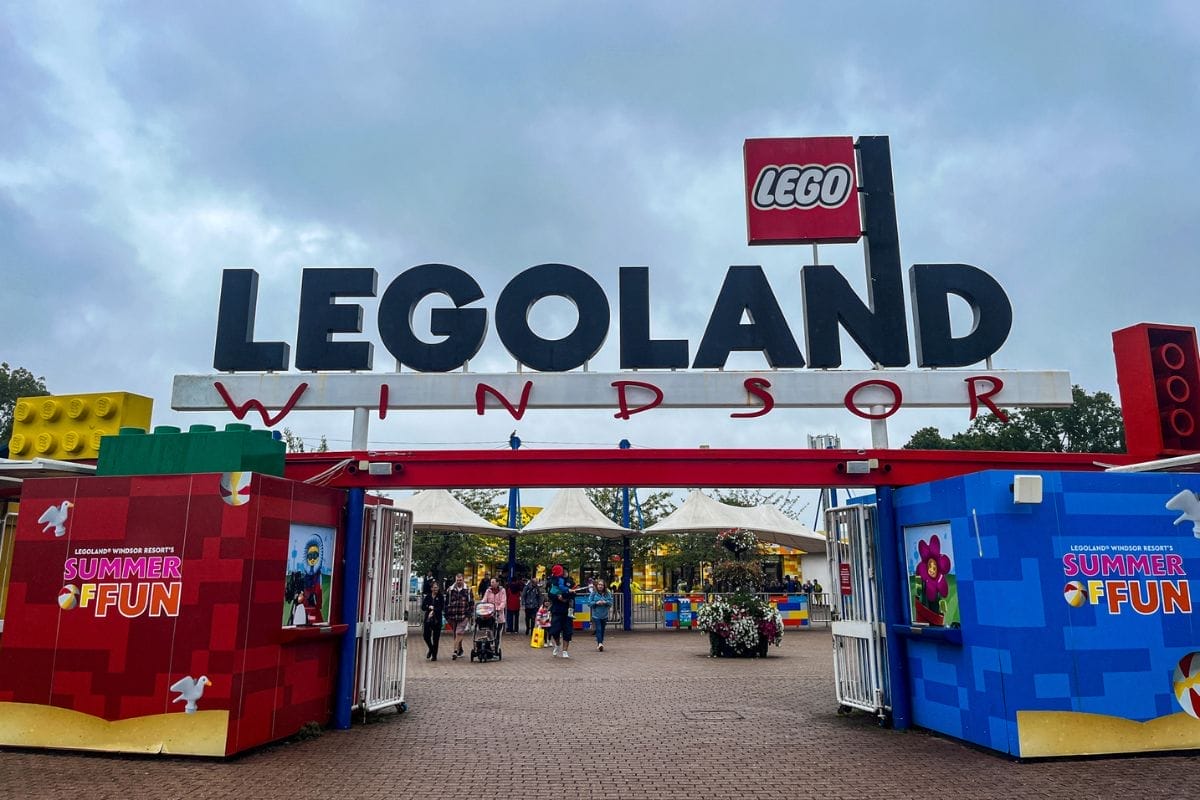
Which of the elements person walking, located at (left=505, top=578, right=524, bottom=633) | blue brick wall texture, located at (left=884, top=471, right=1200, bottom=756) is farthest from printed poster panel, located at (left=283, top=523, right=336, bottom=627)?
person walking, located at (left=505, top=578, right=524, bottom=633)

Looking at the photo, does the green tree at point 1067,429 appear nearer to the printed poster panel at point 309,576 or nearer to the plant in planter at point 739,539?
the plant in planter at point 739,539

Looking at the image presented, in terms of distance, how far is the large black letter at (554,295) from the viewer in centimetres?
1233

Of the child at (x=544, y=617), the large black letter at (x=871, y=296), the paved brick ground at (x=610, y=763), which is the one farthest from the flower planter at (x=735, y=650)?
the large black letter at (x=871, y=296)

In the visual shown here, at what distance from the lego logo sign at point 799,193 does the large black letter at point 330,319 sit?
621 centimetres

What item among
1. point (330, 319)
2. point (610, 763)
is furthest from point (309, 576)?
point (330, 319)

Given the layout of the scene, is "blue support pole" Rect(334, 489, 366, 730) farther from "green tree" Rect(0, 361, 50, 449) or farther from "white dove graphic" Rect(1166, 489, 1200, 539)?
"green tree" Rect(0, 361, 50, 449)

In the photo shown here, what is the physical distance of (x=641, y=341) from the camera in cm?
1245

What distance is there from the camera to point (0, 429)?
4512 cm

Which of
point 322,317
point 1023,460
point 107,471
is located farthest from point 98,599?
point 1023,460

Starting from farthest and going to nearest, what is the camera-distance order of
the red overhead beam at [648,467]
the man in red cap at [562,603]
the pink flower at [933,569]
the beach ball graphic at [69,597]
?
the man in red cap at [562,603] → the red overhead beam at [648,467] → the pink flower at [933,569] → the beach ball graphic at [69,597]

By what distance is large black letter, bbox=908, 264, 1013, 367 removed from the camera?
1226 centimetres

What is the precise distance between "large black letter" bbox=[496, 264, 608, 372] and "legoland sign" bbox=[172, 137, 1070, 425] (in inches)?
0.7

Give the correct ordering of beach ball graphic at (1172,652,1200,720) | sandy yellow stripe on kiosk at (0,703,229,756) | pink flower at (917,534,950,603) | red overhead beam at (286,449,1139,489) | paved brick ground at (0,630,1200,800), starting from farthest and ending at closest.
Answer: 1. red overhead beam at (286,449,1139,489)
2. pink flower at (917,534,950,603)
3. beach ball graphic at (1172,652,1200,720)
4. sandy yellow stripe on kiosk at (0,703,229,756)
5. paved brick ground at (0,630,1200,800)

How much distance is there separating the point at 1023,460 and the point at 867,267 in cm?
441
